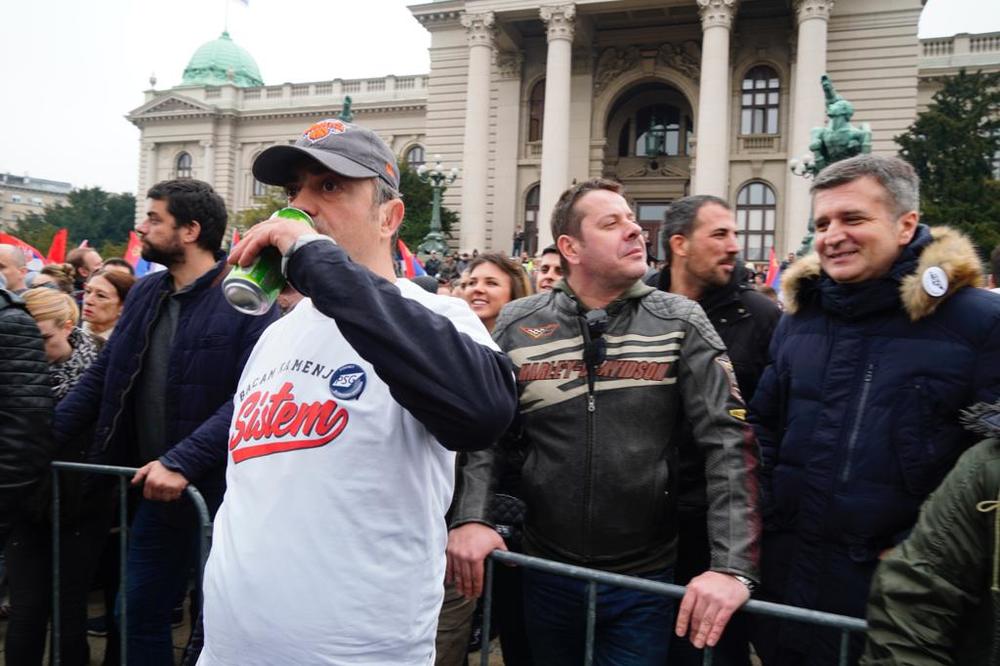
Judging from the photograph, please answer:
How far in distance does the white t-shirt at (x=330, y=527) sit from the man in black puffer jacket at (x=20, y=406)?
1479 mm

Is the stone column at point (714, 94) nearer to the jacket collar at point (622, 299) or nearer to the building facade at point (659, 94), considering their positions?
the building facade at point (659, 94)

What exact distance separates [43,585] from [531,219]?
3080cm

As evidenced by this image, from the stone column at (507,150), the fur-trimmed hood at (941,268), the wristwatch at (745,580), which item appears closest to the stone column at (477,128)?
the stone column at (507,150)

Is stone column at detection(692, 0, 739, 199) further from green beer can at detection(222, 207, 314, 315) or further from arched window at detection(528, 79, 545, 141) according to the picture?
green beer can at detection(222, 207, 314, 315)

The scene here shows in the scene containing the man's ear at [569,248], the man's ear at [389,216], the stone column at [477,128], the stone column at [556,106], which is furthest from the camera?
the stone column at [477,128]

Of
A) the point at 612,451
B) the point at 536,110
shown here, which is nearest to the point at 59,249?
the point at 612,451

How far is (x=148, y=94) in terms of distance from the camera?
49.4 meters

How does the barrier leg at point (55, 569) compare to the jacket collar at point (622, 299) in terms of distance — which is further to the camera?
the barrier leg at point (55, 569)

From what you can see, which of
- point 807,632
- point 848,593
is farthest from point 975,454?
point 807,632

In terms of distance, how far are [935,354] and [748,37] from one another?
31881 millimetres

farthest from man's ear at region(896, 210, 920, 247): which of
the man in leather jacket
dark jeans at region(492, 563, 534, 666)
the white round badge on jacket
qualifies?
dark jeans at region(492, 563, 534, 666)

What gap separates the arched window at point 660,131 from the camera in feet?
108

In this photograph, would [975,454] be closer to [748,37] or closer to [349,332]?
[349,332]

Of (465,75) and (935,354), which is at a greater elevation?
(465,75)
